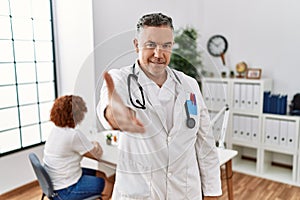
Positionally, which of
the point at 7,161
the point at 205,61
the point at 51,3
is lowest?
the point at 7,161

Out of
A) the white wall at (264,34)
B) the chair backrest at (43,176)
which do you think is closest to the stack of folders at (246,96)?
the white wall at (264,34)

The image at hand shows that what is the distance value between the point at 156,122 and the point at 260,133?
2.83 meters

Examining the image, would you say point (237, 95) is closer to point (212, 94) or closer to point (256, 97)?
point (256, 97)

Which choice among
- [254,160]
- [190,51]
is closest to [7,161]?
[190,51]

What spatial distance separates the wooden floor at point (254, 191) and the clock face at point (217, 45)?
167 centimetres

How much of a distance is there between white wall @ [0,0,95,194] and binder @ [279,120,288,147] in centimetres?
227

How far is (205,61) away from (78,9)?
1.83 m

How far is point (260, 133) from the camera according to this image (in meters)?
3.35

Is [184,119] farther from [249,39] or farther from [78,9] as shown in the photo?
[249,39]

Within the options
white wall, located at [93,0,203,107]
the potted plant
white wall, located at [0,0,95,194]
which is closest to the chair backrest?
white wall, located at [0,0,95,194]

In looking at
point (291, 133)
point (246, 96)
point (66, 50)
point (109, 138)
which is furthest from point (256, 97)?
point (109, 138)

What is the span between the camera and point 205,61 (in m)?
1.16

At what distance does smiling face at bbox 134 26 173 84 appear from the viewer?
788mm

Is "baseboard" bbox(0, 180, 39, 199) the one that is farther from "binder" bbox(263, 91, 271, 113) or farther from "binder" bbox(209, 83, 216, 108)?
"binder" bbox(263, 91, 271, 113)
